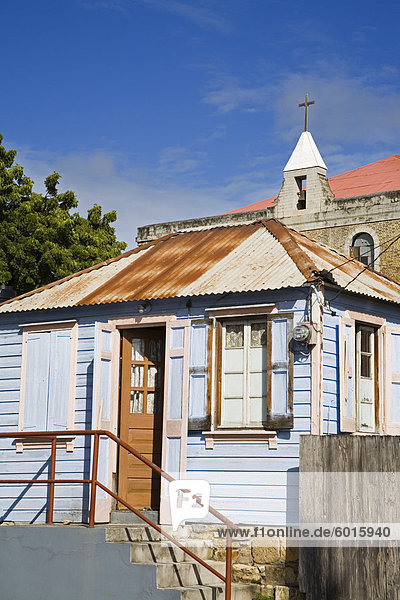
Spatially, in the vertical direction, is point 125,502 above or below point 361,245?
below

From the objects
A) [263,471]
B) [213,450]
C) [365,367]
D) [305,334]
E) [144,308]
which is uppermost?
[144,308]

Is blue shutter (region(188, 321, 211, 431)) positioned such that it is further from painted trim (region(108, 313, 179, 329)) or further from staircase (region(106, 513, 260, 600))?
staircase (region(106, 513, 260, 600))

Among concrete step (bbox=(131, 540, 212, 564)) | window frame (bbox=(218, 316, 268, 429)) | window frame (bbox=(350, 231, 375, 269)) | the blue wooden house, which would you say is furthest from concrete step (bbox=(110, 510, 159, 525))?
window frame (bbox=(350, 231, 375, 269))

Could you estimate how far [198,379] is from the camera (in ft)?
39.2

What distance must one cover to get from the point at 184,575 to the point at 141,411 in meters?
2.81

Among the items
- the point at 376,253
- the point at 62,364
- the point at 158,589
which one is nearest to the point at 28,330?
the point at 62,364

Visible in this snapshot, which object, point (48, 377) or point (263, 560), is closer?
point (263, 560)

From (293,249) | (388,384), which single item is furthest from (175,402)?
(388,384)

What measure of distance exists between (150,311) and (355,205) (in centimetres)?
1729

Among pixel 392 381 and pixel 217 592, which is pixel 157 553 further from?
pixel 392 381

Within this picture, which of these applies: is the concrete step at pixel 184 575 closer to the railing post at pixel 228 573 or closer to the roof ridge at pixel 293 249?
the railing post at pixel 228 573

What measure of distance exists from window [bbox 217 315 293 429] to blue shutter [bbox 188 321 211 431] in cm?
17

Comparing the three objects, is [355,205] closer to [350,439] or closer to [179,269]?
[179,269]

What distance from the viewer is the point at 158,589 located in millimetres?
10109
